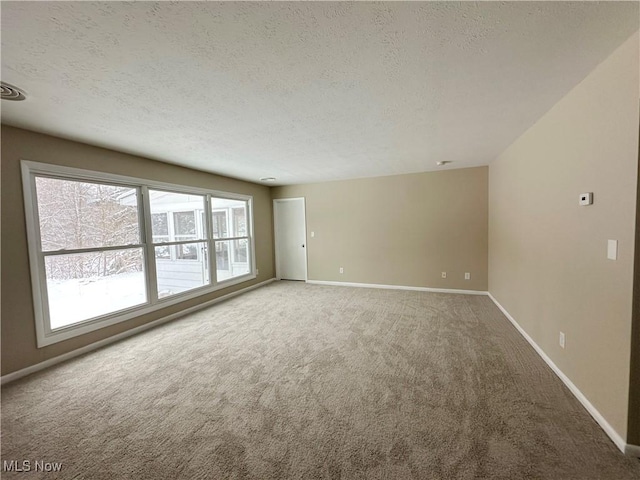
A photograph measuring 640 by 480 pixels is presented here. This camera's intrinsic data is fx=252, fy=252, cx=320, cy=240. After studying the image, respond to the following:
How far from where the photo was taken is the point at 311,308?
4.25m

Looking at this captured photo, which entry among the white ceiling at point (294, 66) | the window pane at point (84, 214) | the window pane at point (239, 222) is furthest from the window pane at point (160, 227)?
the window pane at point (239, 222)

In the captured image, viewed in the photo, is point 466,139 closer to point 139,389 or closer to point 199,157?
point 199,157

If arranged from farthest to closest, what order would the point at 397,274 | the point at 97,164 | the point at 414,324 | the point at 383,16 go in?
the point at 397,274
the point at 414,324
the point at 97,164
the point at 383,16

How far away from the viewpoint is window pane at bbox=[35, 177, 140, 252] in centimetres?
266

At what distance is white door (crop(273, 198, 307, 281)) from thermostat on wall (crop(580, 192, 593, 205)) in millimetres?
4876

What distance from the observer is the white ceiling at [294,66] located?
3.95 feet

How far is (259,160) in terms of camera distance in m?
3.79

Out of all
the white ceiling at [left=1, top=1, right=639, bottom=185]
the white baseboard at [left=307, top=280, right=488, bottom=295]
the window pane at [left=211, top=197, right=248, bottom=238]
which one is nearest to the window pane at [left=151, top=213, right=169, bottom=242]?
the window pane at [left=211, top=197, right=248, bottom=238]

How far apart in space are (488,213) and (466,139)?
2078 mm

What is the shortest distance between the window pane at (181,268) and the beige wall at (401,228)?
97.2 inches

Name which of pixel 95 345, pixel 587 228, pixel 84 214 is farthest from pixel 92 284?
pixel 587 228

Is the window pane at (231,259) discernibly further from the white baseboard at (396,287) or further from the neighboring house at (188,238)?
the white baseboard at (396,287)

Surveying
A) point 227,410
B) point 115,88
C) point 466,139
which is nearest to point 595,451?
point 227,410

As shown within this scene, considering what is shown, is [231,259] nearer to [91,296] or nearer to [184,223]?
[184,223]
